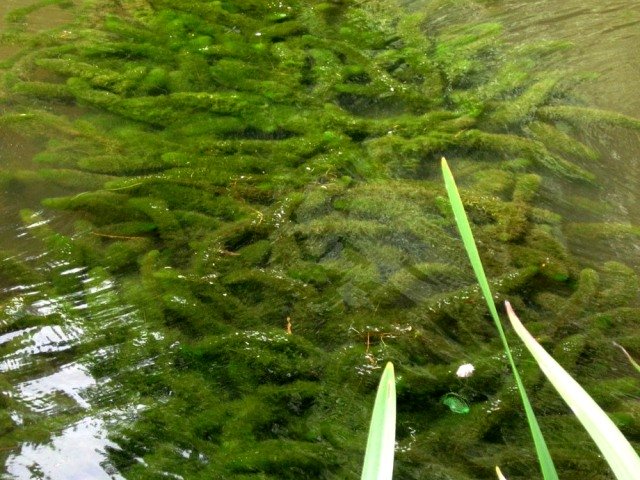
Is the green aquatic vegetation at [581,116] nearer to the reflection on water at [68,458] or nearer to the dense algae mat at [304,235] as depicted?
the dense algae mat at [304,235]

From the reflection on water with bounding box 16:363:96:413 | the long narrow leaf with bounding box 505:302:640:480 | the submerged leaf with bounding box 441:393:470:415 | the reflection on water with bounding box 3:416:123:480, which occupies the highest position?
the long narrow leaf with bounding box 505:302:640:480

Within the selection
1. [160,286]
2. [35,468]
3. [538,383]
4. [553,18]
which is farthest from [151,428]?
[553,18]

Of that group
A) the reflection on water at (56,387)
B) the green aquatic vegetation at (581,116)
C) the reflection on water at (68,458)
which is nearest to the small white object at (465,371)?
the reflection on water at (68,458)

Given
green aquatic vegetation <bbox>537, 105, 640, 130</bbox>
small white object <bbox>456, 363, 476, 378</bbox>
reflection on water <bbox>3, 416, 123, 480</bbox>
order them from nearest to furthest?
reflection on water <bbox>3, 416, 123, 480</bbox>, small white object <bbox>456, 363, 476, 378</bbox>, green aquatic vegetation <bbox>537, 105, 640, 130</bbox>

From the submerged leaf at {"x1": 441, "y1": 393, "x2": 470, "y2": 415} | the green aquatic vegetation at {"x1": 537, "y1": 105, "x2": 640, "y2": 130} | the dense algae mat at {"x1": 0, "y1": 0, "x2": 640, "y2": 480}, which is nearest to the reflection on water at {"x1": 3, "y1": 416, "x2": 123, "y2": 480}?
the dense algae mat at {"x1": 0, "y1": 0, "x2": 640, "y2": 480}

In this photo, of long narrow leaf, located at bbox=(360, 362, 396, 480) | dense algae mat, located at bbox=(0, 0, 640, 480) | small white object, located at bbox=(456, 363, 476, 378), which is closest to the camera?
long narrow leaf, located at bbox=(360, 362, 396, 480)

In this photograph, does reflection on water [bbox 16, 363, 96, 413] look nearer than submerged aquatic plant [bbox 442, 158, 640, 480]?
No

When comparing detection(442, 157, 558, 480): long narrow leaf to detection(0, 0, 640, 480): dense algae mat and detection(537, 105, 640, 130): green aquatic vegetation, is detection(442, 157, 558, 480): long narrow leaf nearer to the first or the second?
detection(0, 0, 640, 480): dense algae mat

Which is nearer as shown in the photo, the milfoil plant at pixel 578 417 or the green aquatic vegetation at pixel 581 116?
the milfoil plant at pixel 578 417
